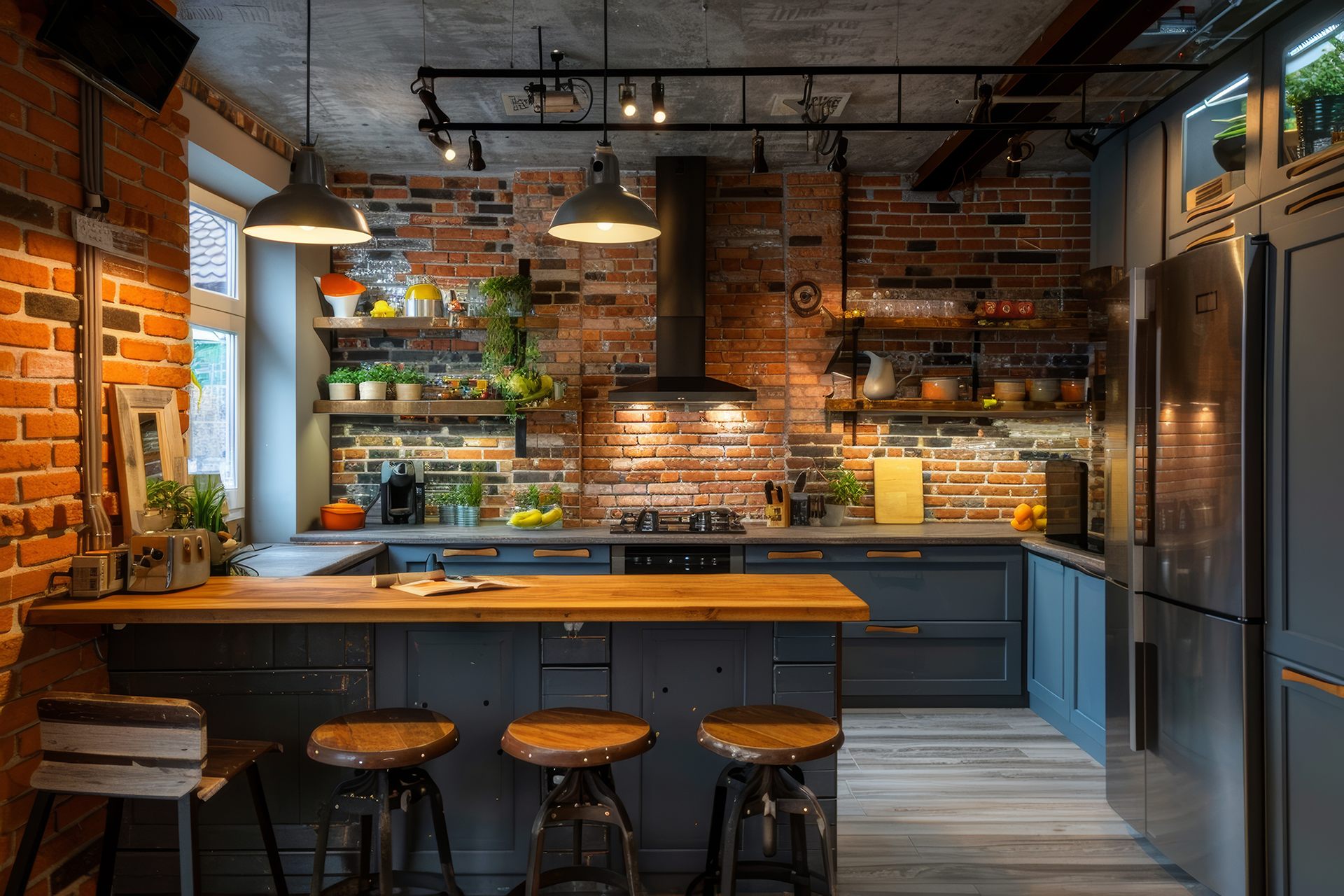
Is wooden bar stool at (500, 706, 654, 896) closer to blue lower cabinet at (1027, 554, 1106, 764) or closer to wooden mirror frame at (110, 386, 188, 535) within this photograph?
wooden mirror frame at (110, 386, 188, 535)

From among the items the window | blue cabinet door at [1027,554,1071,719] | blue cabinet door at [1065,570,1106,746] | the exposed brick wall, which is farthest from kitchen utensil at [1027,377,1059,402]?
the window

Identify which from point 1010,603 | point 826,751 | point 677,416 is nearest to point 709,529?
point 677,416

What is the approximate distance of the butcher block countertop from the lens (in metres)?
2.15

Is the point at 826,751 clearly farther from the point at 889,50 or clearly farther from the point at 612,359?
the point at 612,359

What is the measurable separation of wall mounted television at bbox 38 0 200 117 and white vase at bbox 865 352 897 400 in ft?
11.5

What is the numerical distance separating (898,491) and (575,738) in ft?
10.8


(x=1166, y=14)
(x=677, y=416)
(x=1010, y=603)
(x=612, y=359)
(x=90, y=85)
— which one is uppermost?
(x=1166, y=14)

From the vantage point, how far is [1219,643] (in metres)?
2.41

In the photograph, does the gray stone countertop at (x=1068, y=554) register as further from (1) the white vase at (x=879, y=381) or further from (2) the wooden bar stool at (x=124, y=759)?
(2) the wooden bar stool at (x=124, y=759)

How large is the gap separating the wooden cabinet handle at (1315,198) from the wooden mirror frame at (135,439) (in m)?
3.48

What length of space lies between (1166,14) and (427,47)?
9.59 ft

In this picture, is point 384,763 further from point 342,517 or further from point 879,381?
point 879,381

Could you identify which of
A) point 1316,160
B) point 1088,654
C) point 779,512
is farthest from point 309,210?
point 1088,654

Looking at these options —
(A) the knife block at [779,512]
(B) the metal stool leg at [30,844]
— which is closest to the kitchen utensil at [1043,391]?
(A) the knife block at [779,512]
